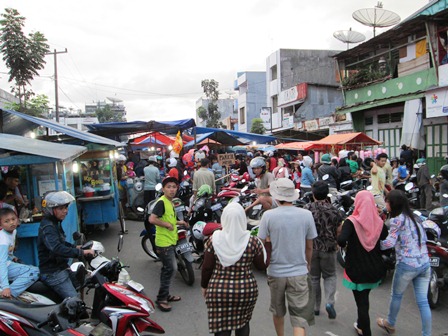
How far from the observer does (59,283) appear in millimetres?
3703

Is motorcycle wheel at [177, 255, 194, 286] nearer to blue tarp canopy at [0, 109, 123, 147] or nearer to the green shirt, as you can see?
the green shirt

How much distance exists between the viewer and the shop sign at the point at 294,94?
2844cm

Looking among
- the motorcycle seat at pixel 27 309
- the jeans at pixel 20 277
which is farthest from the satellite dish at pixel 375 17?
the motorcycle seat at pixel 27 309

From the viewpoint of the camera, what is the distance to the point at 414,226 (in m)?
3.73

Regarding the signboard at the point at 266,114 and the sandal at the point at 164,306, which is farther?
the signboard at the point at 266,114

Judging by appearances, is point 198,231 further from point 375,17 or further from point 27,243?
point 375,17

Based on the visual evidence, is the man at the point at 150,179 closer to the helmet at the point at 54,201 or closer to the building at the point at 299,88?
the helmet at the point at 54,201

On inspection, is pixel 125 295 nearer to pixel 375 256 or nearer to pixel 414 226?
pixel 375 256

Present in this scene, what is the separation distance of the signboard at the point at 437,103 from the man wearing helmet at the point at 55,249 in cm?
1351

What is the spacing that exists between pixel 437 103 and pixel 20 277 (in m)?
14.4

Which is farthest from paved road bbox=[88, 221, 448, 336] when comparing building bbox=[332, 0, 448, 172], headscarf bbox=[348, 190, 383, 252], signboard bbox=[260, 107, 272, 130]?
signboard bbox=[260, 107, 272, 130]

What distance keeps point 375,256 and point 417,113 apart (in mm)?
12960

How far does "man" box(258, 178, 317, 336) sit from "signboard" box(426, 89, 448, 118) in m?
12.4

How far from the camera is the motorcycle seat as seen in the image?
120 inches
